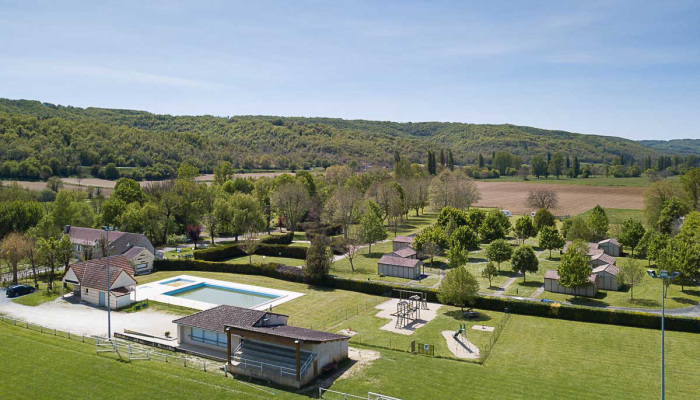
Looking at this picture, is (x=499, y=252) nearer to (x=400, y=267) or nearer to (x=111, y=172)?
(x=400, y=267)

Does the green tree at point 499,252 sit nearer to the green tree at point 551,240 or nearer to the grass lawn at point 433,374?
the green tree at point 551,240

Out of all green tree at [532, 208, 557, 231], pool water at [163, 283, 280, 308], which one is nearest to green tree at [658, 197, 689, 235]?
green tree at [532, 208, 557, 231]

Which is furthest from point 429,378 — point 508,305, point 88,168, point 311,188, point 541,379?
point 88,168

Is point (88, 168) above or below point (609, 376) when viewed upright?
above

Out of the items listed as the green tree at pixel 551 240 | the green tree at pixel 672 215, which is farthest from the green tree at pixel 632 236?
the green tree at pixel 672 215

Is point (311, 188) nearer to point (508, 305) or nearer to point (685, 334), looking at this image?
point (508, 305)

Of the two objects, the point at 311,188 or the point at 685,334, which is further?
the point at 311,188
